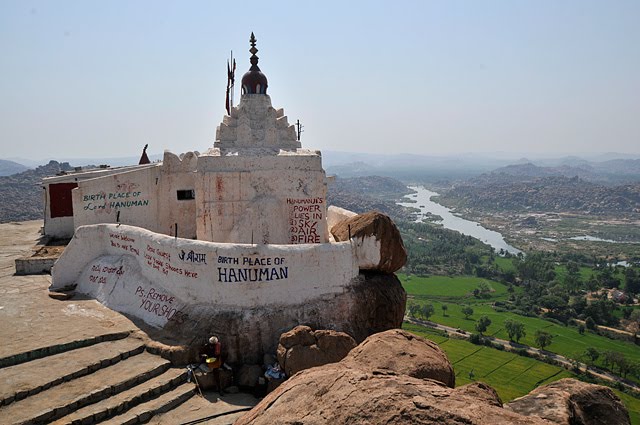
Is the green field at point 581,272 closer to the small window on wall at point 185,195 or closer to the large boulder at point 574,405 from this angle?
the small window on wall at point 185,195

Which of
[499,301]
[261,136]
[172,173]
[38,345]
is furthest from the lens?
[499,301]

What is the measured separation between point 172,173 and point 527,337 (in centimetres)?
5752

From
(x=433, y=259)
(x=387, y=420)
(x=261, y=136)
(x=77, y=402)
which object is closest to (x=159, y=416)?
(x=77, y=402)

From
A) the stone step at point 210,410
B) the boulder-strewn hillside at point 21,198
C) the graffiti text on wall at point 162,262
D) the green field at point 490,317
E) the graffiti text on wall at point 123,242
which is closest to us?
the stone step at point 210,410

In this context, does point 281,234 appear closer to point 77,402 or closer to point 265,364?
point 265,364

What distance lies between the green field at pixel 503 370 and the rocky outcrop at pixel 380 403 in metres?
43.5

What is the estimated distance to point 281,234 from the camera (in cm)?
1516

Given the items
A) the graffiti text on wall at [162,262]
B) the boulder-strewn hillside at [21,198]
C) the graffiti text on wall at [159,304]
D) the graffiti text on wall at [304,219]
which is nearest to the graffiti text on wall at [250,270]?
the graffiti text on wall at [162,262]

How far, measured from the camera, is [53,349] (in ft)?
35.0

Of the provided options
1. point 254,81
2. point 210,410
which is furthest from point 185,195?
point 210,410

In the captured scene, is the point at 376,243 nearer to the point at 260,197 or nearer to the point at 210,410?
the point at 260,197

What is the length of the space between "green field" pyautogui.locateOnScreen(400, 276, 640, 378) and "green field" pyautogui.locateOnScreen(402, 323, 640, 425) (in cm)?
569

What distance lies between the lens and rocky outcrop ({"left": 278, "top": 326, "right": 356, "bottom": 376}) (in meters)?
10.0

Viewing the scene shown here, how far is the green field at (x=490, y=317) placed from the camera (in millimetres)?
59250
